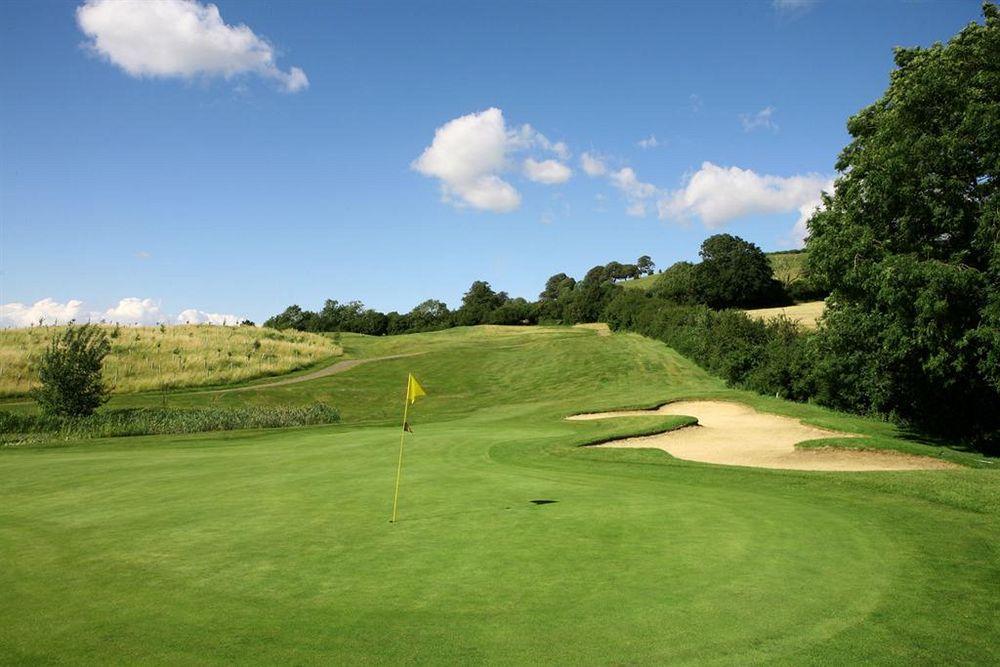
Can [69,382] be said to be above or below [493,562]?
above

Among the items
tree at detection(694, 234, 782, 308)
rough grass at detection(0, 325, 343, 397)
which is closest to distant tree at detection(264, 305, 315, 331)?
rough grass at detection(0, 325, 343, 397)

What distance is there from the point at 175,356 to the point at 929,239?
5773 centimetres

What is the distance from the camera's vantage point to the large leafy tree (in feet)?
60.5

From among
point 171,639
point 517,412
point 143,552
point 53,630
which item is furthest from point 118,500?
point 517,412

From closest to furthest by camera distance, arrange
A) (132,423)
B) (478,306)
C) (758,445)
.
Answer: (758,445), (132,423), (478,306)

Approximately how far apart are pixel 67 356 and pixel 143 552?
99.0 ft

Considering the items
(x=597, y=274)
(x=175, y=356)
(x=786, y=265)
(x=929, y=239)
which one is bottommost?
(x=175, y=356)

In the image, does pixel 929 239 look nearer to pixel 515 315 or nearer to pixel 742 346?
pixel 742 346

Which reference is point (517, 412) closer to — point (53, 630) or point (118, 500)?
point (118, 500)

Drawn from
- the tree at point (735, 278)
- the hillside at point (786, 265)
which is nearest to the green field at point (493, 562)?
the tree at point (735, 278)

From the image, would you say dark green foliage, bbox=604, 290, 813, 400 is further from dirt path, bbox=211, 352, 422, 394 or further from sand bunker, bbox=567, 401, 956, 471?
dirt path, bbox=211, 352, 422, 394

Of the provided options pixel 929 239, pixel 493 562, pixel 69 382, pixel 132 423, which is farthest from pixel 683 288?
pixel 493 562

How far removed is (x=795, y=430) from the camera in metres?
23.6

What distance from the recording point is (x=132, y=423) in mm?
30688
